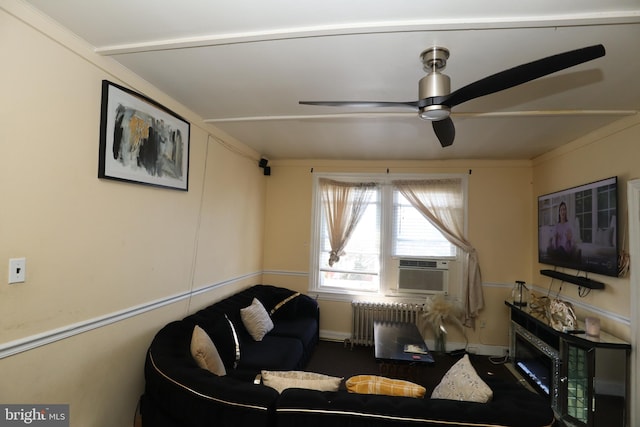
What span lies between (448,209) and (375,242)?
1116mm

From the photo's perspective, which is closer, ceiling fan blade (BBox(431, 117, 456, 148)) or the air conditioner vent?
ceiling fan blade (BBox(431, 117, 456, 148))

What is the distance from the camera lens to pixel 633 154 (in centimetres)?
243

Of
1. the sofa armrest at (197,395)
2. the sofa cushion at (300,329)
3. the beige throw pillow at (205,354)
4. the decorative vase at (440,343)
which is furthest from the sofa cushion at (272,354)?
the decorative vase at (440,343)

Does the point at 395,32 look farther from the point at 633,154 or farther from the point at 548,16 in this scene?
the point at 633,154

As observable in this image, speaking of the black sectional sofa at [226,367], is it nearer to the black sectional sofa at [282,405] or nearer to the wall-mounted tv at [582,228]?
the black sectional sofa at [282,405]

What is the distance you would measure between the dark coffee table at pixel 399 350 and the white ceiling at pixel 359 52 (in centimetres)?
218

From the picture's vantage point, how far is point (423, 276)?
410 centimetres

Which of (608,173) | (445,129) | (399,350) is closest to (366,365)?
(399,350)

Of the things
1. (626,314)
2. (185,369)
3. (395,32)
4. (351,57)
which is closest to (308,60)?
(351,57)

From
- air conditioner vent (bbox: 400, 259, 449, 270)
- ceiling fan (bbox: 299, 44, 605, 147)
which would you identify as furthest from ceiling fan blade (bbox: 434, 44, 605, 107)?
air conditioner vent (bbox: 400, 259, 449, 270)

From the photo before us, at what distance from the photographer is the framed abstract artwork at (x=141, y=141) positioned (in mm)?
1850

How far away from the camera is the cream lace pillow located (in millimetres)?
1520

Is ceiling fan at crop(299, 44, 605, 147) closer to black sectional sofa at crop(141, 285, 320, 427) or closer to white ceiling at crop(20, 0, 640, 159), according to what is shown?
white ceiling at crop(20, 0, 640, 159)

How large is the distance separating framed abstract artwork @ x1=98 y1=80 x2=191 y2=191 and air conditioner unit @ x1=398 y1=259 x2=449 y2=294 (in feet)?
9.98
